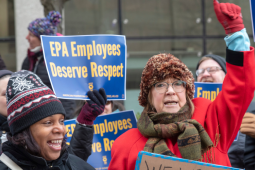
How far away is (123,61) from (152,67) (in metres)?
0.51

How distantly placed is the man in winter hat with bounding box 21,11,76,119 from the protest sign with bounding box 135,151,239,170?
6.60ft

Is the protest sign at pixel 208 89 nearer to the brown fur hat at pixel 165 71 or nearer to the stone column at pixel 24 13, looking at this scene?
the brown fur hat at pixel 165 71

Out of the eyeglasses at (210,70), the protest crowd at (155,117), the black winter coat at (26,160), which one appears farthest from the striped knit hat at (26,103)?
the eyeglasses at (210,70)

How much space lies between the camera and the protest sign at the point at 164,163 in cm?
171

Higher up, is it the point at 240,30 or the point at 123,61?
the point at 240,30

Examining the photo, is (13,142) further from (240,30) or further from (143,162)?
(240,30)

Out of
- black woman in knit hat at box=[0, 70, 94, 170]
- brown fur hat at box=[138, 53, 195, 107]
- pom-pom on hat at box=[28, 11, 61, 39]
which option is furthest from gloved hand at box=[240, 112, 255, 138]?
pom-pom on hat at box=[28, 11, 61, 39]

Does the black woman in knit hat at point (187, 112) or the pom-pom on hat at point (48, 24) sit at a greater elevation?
the pom-pom on hat at point (48, 24)

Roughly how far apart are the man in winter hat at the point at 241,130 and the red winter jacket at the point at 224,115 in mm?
519

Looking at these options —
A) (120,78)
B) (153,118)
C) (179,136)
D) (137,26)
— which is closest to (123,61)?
(120,78)

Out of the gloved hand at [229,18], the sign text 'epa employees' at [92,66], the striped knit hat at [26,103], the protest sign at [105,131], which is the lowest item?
the protest sign at [105,131]

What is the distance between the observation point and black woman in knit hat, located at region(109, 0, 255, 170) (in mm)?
2068

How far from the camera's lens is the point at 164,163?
1750 mm

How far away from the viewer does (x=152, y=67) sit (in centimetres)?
234
